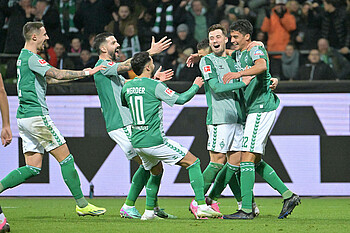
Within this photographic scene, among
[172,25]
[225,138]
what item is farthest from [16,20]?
[225,138]

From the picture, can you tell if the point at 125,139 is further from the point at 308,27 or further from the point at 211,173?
the point at 308,27

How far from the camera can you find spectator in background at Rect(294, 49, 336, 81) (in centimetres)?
1098

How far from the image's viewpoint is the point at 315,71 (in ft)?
36.4

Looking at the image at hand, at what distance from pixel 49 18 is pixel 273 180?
6.80m

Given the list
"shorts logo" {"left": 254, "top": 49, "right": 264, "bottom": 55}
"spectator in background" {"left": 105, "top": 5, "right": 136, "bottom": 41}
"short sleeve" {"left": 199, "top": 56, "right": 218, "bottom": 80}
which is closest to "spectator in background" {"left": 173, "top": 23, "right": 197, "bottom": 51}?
"spectator in background" {"left": 105, "top": 5, "right": 136, "bottom": 41}

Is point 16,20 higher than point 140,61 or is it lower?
higher

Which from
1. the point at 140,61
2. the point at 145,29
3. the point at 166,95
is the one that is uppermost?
the point at 145,29

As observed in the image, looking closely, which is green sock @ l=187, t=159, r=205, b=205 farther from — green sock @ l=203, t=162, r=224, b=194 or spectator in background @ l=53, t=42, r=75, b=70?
spectator in background @ l=53, t=42, r=75, b=70

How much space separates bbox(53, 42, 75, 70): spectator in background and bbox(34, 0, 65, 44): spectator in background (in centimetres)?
34

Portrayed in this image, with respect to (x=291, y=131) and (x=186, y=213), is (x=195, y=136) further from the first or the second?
(x=186, y=213)

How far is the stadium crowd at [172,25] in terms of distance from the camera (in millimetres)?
11724

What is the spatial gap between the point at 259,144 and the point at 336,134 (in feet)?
13.4

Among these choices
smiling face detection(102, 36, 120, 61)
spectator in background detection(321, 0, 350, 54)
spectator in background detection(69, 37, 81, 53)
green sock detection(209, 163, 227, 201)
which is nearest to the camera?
green sock detection(209, 163, 227, 201)

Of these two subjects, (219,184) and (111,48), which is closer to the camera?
(219,184)
